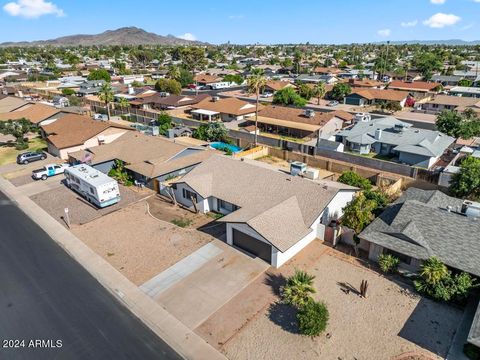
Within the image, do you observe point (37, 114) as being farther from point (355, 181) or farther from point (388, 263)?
point (388, 263)

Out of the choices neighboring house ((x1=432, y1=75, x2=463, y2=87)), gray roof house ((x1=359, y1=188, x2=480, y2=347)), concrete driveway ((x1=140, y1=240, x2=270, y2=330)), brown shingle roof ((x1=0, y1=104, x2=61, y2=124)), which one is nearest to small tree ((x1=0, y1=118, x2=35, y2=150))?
brown shingle roof ((x1=0, y1=104, x2=61, y2=124))

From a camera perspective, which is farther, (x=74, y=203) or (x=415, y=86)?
(x=415, y=86)

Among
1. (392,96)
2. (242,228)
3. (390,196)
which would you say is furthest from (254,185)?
(392,96)

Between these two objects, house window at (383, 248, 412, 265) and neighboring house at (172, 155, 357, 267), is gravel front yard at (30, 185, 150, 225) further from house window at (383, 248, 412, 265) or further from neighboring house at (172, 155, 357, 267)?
house window at (383, 248, 412, 265)

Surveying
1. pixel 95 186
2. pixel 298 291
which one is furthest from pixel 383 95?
pixel 298 291

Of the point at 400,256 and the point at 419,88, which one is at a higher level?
the point at 419,88

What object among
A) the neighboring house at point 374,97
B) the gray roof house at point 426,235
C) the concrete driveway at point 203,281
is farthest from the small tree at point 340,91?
the concrete driveway at point 203,281
